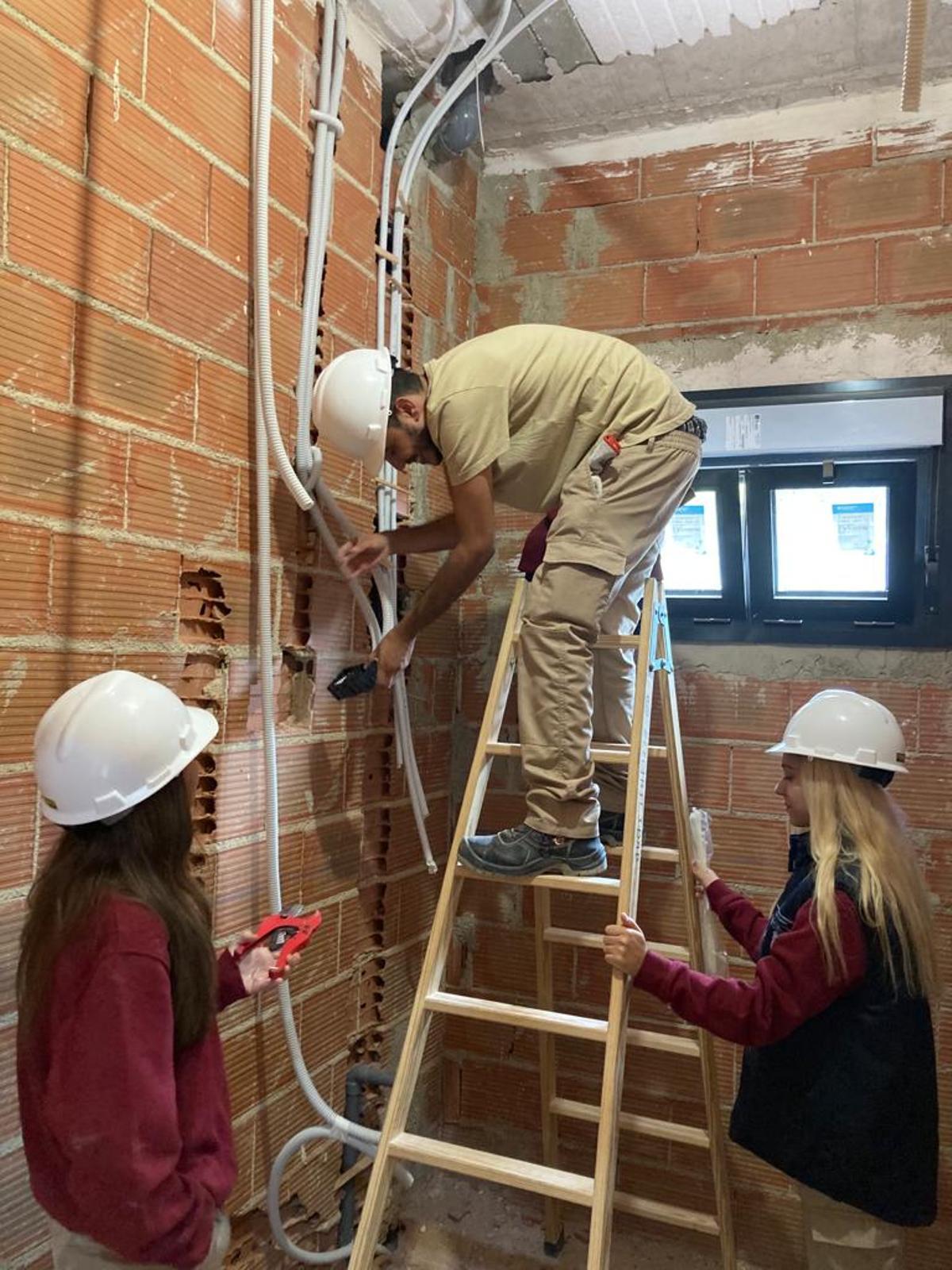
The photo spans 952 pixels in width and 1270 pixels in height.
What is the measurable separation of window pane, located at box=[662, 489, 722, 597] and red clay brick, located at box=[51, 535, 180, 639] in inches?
50.8

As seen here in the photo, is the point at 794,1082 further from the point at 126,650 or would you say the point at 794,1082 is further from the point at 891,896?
the point at 126,650

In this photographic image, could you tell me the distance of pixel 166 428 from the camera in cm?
148

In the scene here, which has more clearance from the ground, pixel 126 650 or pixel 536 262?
pixel 536 262

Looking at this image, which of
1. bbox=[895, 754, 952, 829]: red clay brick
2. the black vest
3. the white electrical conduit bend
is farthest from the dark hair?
bbox=[895, 754, 952, 829]: red clay brick

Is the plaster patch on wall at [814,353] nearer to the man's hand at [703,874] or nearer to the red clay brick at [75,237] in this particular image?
the man's hand at [703,874]

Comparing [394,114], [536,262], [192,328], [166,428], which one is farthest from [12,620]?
[536,262]

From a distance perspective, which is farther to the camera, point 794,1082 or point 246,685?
point 246,685

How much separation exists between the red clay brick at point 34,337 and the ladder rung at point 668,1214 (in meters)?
1.81

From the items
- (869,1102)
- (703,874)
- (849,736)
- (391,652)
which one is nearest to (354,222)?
(391,652)

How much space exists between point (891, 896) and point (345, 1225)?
4.31ft

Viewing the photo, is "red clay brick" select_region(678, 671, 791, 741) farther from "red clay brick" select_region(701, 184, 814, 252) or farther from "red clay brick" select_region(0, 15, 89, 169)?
"red clay brick" select_region(0, 15, 89, 169)

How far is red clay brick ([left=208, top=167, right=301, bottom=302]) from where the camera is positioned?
157 centimetres

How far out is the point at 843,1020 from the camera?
57.6 inches

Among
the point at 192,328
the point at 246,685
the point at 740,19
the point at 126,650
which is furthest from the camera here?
the point at 740,19
